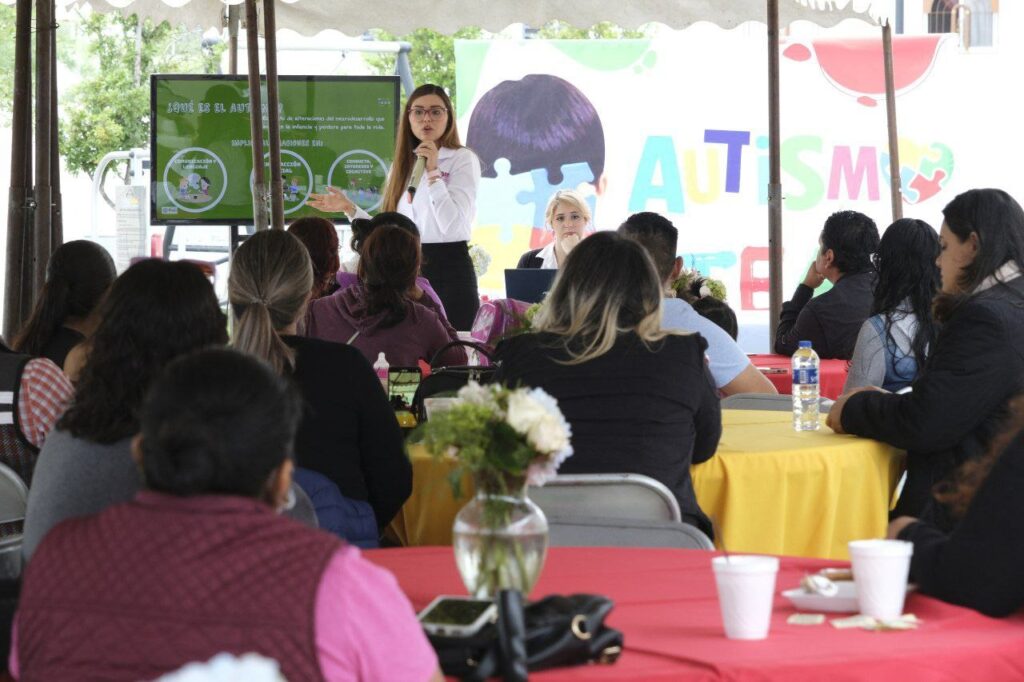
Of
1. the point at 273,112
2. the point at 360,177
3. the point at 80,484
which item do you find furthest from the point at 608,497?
the point at 360,177

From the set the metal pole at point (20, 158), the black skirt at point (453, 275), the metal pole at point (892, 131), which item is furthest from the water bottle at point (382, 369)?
the metal pole at point (892, 131)

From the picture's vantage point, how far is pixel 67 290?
4027 millimetres

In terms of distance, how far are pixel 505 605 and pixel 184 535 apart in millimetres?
423

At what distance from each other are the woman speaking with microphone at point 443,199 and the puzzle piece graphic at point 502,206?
16.8 feet

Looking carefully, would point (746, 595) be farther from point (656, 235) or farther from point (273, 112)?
point (273, 112)

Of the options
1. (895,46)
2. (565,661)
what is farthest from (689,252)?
(565,661)

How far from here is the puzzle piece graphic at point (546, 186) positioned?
40.4 feet

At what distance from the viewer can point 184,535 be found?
5.20 ft

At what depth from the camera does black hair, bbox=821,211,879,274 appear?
6.00 m

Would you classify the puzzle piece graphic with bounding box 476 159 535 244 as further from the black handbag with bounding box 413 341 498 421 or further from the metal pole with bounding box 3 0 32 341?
the black handbag with bounding box 413 341 498 421

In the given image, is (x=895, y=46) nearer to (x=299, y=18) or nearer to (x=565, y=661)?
(x=299, y=18)

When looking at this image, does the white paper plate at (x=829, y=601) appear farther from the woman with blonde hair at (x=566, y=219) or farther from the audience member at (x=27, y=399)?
the woman with blonde hair at (x=566, y=219)

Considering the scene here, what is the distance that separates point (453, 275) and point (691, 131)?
5.96 meters

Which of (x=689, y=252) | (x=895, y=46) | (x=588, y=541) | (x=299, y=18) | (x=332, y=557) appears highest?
(x=895, y=46)
